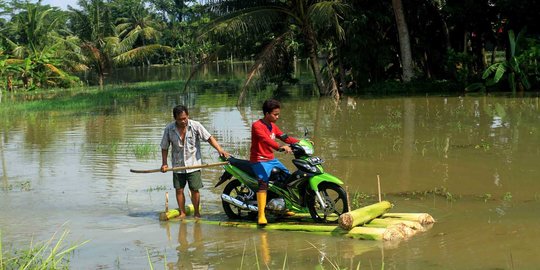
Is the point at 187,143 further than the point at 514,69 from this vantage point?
No

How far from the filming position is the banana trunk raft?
581 centimetres

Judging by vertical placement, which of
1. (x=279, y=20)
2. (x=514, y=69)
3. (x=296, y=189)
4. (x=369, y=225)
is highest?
(x=279, y=20)

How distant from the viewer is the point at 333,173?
9445 mm

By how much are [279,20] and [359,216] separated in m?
18.2

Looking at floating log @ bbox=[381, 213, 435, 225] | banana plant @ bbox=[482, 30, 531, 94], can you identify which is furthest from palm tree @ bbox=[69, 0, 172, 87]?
floating log @ bbox=[381, 213, 435, 225]

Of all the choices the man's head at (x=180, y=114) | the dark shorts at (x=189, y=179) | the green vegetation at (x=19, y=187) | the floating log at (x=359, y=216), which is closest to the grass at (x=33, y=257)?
the dark shorts at (x=189, y=179)

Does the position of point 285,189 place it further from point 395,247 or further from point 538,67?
Result: point 538,67

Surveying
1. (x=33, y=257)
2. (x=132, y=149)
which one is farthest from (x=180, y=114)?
(x=132, y=149)

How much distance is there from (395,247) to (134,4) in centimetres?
6847

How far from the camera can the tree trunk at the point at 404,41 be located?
21828 millimetres

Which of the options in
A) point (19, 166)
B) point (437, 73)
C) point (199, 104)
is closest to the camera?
point (19, 166)

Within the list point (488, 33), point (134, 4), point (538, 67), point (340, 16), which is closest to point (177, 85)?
point (340, 16)

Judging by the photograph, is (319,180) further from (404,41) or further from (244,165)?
(404,41)

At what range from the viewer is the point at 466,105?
17250 millimetres
